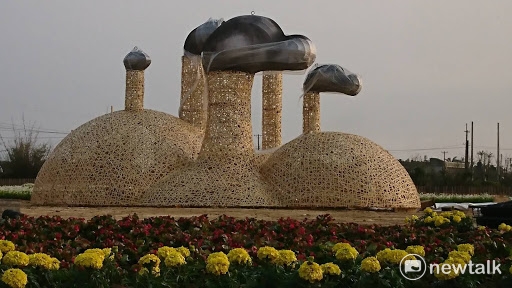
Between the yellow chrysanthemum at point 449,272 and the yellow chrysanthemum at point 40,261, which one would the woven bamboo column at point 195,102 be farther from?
the yellow chrysanthemum at point 449,272

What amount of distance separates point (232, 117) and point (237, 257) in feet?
30.2

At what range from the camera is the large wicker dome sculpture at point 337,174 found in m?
12.8

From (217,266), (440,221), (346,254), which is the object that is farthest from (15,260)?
(440,221)

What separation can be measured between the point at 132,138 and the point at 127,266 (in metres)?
9.48

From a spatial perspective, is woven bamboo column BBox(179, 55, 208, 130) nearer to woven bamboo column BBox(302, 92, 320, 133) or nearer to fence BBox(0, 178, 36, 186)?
woven bamboo column BBox(302, 92, 320, 133)

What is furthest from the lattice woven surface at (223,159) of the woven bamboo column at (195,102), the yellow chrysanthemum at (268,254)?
the yellow chrysanthemum at (268,254)

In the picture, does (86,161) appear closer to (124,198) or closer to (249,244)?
(124,198)

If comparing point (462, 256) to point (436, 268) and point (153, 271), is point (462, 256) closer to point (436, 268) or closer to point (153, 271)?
point (436, 268)

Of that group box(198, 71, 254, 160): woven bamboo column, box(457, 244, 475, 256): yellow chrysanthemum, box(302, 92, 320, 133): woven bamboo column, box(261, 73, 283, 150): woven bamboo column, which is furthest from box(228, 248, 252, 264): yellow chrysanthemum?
box(261, 73, 283, 150): woven bamboo column

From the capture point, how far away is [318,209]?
12781mm

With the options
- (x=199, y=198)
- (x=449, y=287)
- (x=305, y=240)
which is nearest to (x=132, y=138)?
(x=199, y=198)

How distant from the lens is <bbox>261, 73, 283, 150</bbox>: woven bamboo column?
604 inches

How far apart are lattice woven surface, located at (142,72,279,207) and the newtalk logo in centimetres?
848

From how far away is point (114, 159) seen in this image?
1382 cm
